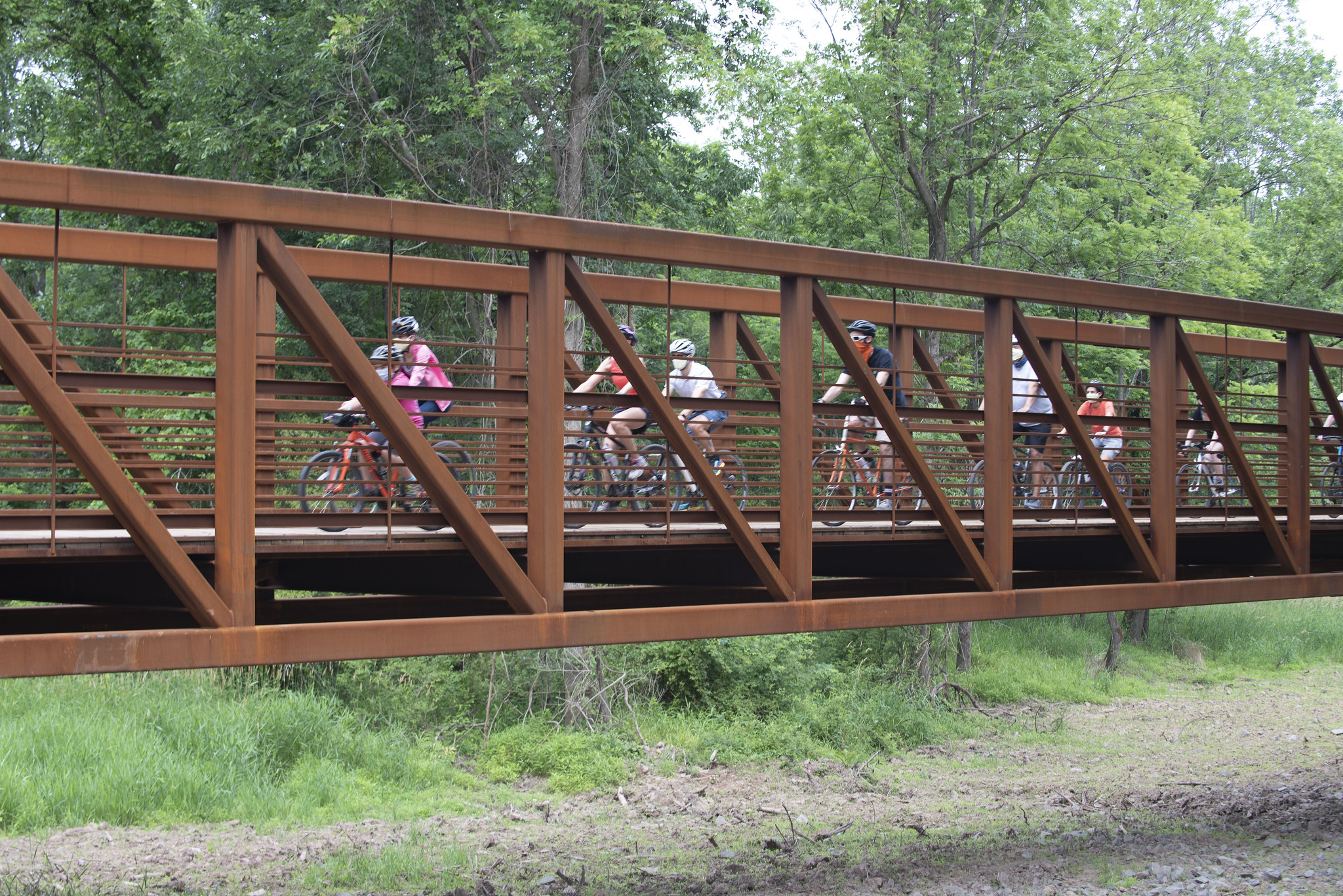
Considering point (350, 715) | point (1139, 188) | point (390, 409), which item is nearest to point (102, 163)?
point (350, 715)

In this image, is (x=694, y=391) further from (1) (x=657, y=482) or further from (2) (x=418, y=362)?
(2) (x=418, y=362)

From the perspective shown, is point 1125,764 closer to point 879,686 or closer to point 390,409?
point 879,686

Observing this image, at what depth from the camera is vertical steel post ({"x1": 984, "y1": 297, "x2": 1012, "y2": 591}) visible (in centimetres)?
763

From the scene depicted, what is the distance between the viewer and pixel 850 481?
923cm

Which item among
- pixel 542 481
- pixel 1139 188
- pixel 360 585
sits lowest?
pixel 360 585

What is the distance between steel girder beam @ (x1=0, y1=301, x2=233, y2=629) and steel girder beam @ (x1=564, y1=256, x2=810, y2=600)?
7.28ft

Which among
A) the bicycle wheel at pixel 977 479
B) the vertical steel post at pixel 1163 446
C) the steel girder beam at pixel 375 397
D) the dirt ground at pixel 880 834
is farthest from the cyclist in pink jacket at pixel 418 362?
the vertical steel post at pixel 1163 446

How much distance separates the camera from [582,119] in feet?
60.4

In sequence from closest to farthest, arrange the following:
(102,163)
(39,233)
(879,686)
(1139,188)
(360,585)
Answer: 1. (360,585)
2. (39,233)
3. (879,686)
4. (1139,188)
5. (102,163)

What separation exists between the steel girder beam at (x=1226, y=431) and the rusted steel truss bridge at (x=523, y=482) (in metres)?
0.03

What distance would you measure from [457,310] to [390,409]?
1672 cm

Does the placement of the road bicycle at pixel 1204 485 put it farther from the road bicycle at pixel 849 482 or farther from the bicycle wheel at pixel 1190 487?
the road bicycle at pixel 849 482

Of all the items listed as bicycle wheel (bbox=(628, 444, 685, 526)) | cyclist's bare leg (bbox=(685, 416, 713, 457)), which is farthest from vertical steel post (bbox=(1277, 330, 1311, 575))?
bicycle wheel (bbox=(628, 444, 685, 526))

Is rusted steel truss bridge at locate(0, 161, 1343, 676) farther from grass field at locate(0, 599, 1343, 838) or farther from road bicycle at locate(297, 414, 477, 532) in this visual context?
grass field at locate(0, 599, 1343, 838)
